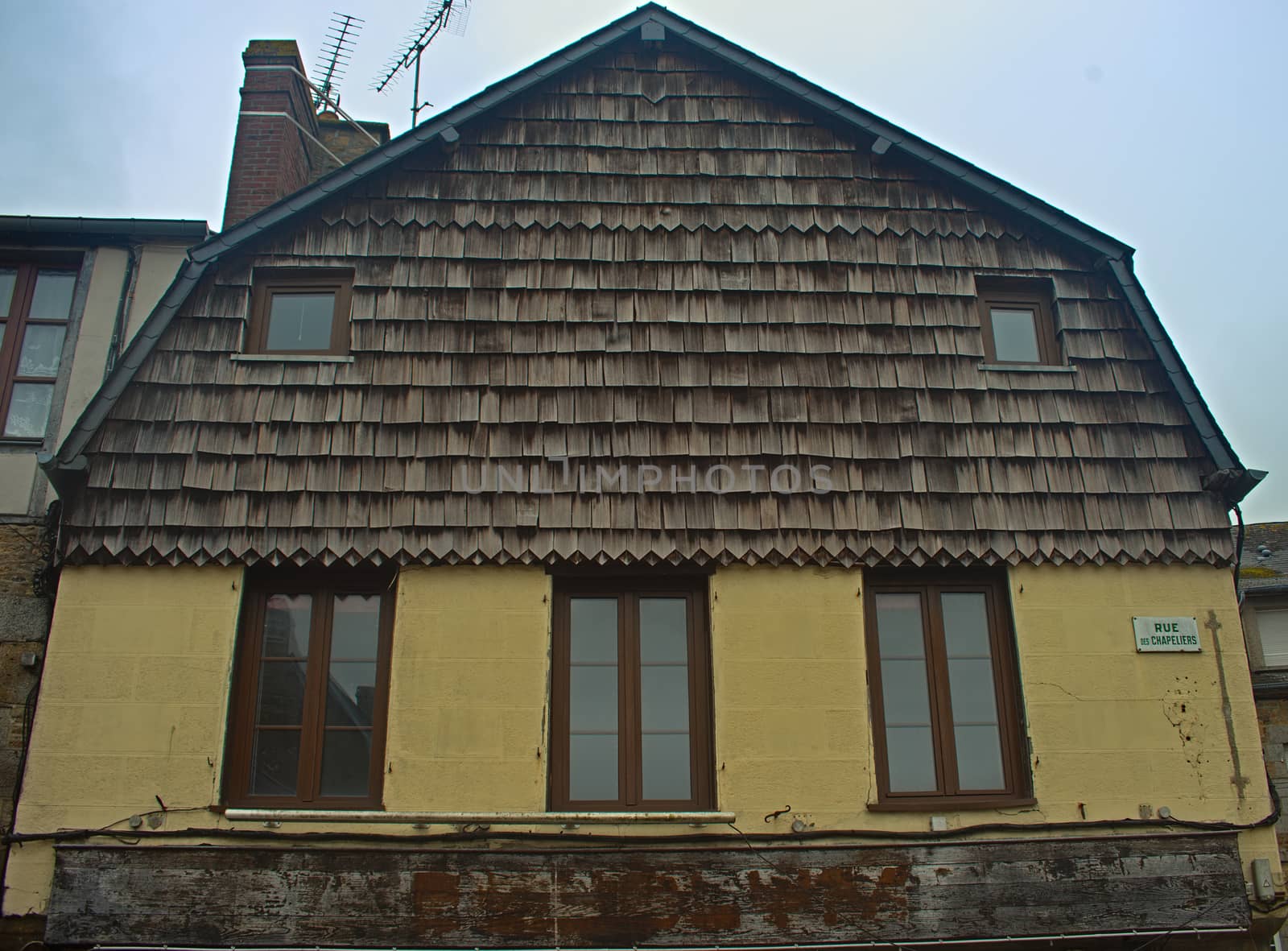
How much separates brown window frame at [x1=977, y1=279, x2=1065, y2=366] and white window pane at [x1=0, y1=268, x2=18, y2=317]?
25.6ft

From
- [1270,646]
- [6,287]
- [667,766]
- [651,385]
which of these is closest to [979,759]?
[667,766]

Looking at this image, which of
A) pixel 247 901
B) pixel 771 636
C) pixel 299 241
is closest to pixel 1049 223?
pixel 771 636

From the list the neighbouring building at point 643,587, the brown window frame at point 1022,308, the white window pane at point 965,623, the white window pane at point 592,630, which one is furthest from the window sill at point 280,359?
the brown window frame at point 1022,308

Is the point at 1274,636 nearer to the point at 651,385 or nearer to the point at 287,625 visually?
the point at 651,385

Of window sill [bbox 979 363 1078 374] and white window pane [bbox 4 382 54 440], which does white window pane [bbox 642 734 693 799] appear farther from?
white window pane [bbox 4 382 54 440]

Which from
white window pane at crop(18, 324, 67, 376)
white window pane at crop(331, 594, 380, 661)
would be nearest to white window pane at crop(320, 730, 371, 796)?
white window pane at crop(331, 594, 380, 661)

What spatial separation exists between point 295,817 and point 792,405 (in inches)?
176

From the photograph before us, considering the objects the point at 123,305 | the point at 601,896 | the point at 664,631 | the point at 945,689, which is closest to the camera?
the point at 601,896

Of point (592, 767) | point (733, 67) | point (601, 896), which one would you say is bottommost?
point (601, 896)

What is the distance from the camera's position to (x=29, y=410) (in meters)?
7.93

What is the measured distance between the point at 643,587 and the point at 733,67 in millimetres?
4668

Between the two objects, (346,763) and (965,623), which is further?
(965,623)

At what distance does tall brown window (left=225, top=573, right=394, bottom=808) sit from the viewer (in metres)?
6.89

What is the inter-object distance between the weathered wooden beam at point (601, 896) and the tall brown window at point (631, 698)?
0.55 metres
